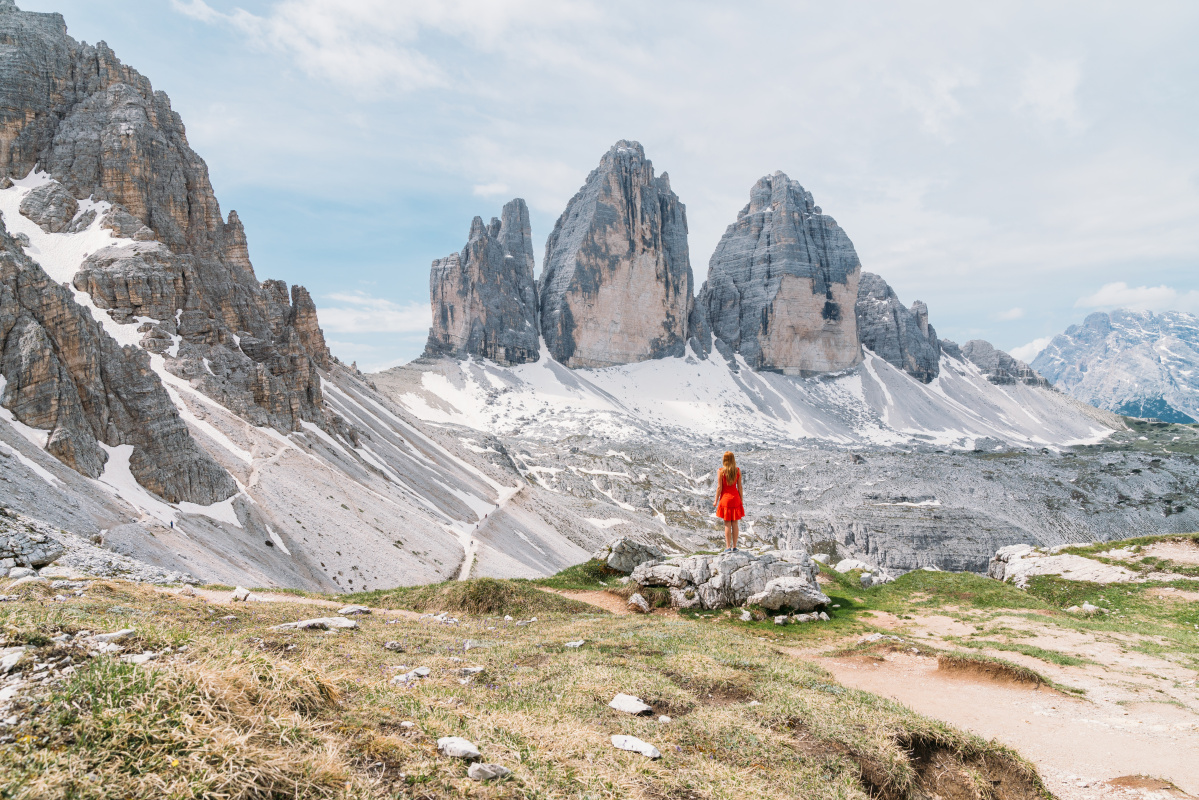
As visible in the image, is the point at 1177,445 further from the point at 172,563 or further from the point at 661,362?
the point at 172,563

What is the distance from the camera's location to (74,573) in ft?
44.1

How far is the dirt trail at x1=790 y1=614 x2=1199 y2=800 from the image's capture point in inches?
298

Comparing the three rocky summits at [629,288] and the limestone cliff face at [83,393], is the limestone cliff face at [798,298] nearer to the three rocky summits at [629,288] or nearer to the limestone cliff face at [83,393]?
the three rocky summits at [629,288]

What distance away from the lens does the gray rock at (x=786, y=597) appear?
16.5 metres

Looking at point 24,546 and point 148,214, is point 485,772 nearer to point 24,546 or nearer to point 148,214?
point 24,546

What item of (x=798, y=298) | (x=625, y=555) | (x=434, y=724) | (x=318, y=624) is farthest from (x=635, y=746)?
(x=798, y=298)

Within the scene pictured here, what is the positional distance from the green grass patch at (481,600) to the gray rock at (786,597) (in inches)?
183

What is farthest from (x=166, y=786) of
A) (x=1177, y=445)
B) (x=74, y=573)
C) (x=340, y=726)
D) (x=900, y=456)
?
(x=1177, y=445)

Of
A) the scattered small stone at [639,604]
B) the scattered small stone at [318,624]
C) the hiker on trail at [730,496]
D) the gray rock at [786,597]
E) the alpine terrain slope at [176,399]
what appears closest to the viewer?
the scattered small stone at [318,624]

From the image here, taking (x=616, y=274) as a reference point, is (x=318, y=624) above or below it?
below

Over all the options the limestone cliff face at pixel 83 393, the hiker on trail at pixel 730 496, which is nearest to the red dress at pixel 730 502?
the hiker on trail at pixel 730 496

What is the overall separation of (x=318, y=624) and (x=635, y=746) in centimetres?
687

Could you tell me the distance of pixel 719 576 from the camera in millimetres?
17281

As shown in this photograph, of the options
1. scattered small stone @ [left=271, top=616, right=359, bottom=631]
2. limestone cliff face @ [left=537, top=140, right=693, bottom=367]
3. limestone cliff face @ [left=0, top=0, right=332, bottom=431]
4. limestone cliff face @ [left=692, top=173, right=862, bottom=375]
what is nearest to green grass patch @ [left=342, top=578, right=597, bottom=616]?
scattered small stone @ [left=271, top=616, right=359, bottom=631]
